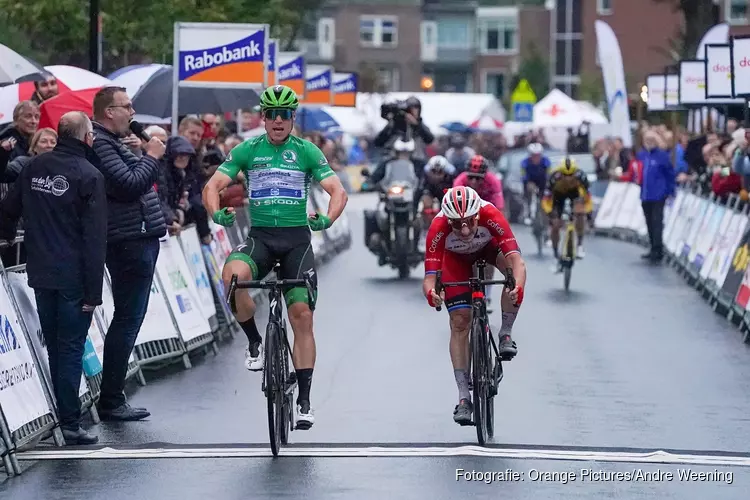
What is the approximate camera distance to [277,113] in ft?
34.4

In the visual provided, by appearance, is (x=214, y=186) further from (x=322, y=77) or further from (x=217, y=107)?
(x=322, y=77)

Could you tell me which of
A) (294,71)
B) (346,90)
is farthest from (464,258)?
(346,90)

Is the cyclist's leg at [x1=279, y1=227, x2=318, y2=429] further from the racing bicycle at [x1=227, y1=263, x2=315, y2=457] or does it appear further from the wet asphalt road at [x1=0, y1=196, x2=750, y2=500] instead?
the wet asphalt road at [x1=0, y1=196, x2=750, y2=500]

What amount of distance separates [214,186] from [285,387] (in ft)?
4.17

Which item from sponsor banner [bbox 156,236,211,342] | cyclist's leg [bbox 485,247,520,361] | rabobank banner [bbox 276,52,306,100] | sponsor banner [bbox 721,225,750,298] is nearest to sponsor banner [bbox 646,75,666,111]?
rabobank banner [bbox 276,52,306,100]

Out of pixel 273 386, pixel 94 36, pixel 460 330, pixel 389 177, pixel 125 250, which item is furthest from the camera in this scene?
pixel 389 177

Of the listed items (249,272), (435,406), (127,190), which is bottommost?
(435,406)

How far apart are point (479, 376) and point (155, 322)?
407 centimetres

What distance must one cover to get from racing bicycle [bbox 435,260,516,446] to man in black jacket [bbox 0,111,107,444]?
2100 millimetres

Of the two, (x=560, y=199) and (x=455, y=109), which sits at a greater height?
(x=455, y=109)

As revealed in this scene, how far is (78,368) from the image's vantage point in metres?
10.6

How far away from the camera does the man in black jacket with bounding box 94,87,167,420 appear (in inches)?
445

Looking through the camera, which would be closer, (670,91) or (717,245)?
(717,245)

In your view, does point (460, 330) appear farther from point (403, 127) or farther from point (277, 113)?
point (403, 127)
